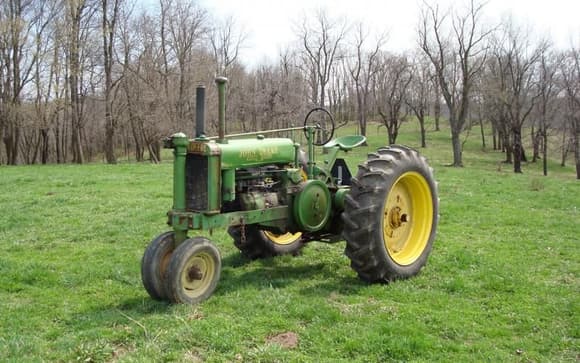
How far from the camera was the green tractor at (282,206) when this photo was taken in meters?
5.52

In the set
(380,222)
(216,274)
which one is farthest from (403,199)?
(216,274)

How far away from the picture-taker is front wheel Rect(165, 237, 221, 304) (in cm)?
522

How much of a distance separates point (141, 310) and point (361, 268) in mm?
2464

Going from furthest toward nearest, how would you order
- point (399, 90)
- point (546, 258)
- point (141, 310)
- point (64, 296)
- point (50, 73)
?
1. point (399, 90)
2. point (50, 73)
3. point (546, 258)
4. point (64, 296)
5. point (141, 310)

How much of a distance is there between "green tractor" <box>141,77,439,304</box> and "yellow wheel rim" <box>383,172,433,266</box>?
0.01 meters

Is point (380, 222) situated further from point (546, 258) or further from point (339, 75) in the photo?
point (339, 75)

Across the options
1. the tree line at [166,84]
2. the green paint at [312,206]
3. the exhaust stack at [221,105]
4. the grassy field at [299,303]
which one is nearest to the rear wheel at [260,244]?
the grassy field at [299,303]

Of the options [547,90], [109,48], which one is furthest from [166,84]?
[547,90]

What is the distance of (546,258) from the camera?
306 inches

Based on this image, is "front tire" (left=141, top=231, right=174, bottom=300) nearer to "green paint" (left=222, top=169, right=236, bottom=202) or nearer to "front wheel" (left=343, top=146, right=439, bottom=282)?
"green paint" (left=222, top=169, right=236, bottom=202)

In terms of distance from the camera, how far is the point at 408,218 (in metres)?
7.17

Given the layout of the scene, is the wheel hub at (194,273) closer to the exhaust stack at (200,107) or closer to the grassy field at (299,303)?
the grassy field at (299,303)

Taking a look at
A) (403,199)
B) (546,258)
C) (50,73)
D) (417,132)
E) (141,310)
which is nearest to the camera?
(141,310)

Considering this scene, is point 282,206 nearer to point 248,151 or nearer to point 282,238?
point 248,151
